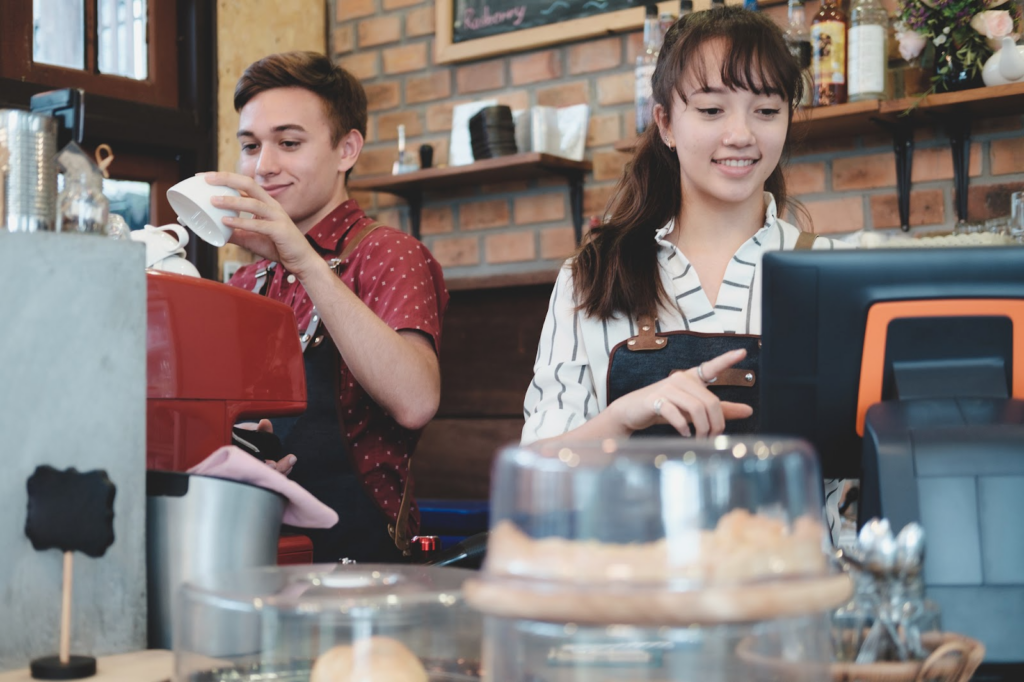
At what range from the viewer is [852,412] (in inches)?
34.9

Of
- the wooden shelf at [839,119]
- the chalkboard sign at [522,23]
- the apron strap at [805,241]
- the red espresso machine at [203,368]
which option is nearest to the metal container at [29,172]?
the red espresso machine at [203,368]

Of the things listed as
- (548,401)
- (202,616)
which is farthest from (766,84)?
(202,616)

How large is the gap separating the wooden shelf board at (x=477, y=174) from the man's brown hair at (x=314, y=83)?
0.92m

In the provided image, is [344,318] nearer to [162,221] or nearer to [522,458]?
[522,458]

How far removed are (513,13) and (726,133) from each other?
66.9 inches

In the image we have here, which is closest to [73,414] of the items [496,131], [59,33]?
[496,131]

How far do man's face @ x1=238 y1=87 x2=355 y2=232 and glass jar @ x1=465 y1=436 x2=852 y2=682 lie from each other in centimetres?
134

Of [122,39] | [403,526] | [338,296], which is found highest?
[122,39]

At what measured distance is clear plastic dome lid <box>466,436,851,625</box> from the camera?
504mm

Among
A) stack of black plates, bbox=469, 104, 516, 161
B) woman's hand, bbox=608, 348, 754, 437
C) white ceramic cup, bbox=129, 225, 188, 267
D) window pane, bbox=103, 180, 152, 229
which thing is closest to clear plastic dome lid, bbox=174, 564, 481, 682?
woman's hand, bbox=608, 348, 754, 437

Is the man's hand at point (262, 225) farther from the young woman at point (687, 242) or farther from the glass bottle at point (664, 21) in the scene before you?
the glass bottle at point (664, 21)

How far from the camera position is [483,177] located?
3.05m

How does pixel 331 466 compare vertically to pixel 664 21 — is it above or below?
below

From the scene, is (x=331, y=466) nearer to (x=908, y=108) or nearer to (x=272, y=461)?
(x=272, y=461)
